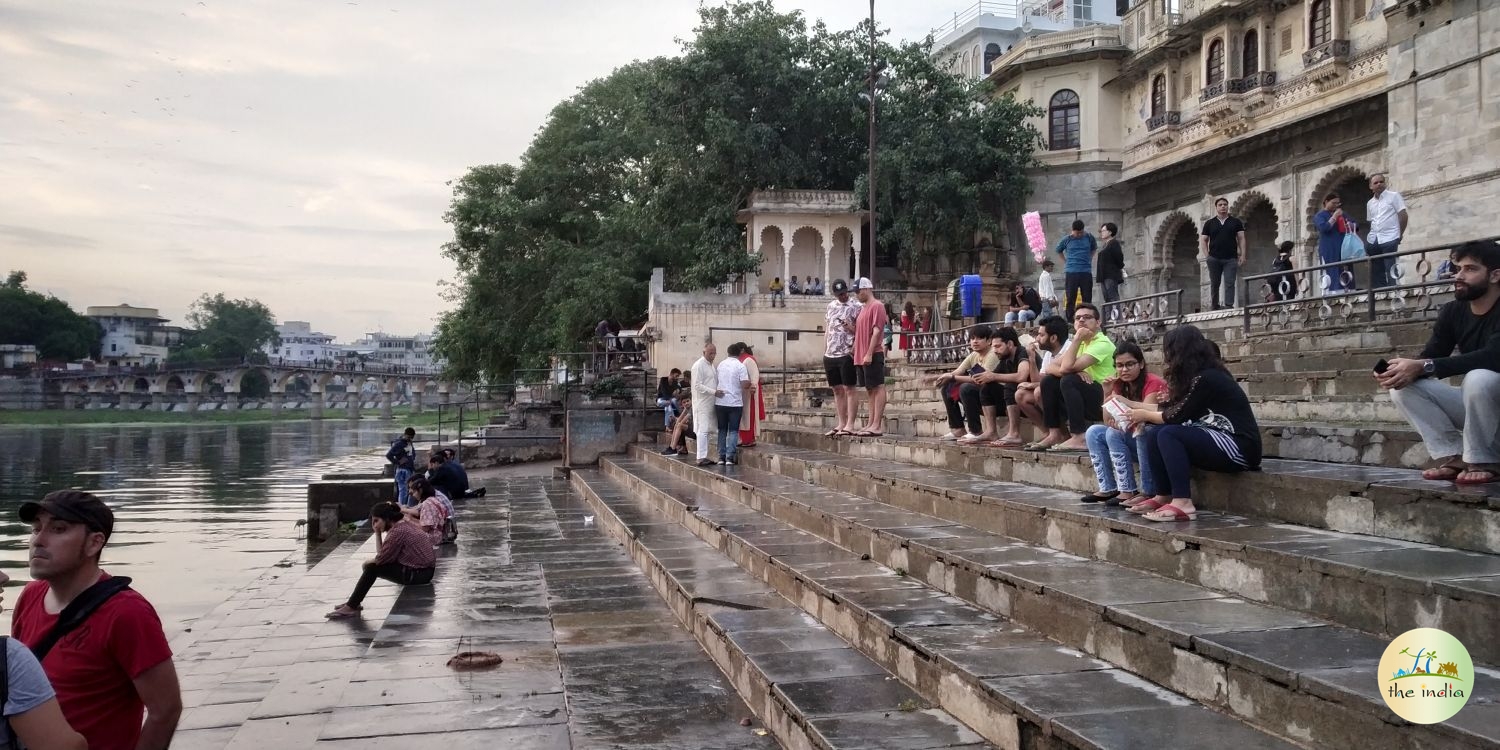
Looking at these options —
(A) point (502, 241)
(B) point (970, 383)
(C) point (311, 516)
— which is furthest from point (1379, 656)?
(A) point (502, 241)

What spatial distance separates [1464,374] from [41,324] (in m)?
102

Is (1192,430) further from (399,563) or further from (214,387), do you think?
(214,387)

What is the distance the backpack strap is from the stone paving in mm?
1643

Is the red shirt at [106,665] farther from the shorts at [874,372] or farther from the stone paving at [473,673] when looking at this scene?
the shorts at [874,372]

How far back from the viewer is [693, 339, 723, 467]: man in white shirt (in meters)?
11.2

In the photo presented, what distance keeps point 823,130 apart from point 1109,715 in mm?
27136

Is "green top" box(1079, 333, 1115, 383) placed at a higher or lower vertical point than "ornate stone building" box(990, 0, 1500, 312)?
lower

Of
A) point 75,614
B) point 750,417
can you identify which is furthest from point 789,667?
point 750,417

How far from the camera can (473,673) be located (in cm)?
534

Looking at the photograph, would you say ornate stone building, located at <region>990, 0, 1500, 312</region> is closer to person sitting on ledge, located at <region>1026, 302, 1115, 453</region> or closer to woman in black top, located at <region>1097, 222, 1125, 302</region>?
woman in black top, located at <region>1097, 222, 1125, 302</region>

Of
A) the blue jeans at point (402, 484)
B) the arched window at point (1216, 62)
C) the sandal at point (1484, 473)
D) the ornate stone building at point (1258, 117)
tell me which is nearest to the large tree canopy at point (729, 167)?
the ornate stone building at point (1258, 117)

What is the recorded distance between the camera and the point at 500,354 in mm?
31766

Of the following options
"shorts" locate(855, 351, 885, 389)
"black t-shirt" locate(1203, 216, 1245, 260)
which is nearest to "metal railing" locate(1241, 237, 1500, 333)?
"black t-shirt" locate(1203, 216, 1245, 260)

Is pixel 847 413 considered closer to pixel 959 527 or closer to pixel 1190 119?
pixel 959 527
